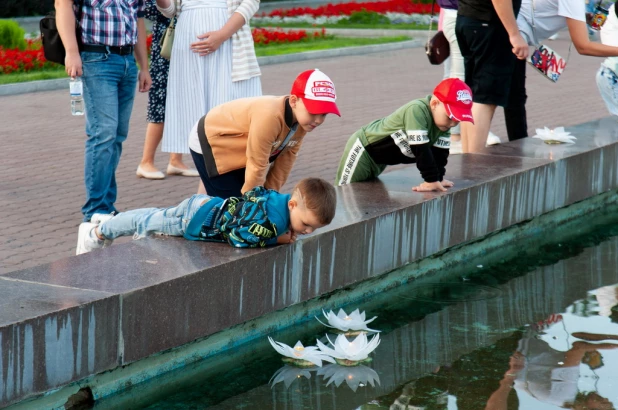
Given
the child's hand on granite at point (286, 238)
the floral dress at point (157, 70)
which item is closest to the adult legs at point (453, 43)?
the floral dress at point (157, 70)

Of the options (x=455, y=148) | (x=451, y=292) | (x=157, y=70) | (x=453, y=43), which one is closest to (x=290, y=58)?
(x=453, y=43)

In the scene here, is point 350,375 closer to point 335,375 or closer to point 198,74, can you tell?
point 335,375

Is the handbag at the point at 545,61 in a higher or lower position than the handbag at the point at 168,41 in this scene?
lower

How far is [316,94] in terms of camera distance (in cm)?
437

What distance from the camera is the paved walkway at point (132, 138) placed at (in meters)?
5.76

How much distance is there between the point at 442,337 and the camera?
428 cm

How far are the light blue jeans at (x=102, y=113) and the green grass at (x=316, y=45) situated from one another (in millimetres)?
10154

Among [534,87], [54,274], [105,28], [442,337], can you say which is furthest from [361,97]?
[54,274]

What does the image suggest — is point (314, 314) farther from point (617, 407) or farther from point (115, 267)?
point (617, 407)

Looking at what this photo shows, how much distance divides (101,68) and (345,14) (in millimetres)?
18389

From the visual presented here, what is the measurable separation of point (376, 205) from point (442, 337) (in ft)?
2.61

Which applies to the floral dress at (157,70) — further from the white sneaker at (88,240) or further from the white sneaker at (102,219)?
the white sneaker at (88,240)

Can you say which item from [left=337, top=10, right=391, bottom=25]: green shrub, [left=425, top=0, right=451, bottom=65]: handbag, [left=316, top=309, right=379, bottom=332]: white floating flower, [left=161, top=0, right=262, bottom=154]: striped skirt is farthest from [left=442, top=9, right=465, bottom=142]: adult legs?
[left=337, top=10, right=391, bottom=25]: green shrub

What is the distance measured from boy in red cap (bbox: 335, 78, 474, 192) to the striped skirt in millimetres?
1079
